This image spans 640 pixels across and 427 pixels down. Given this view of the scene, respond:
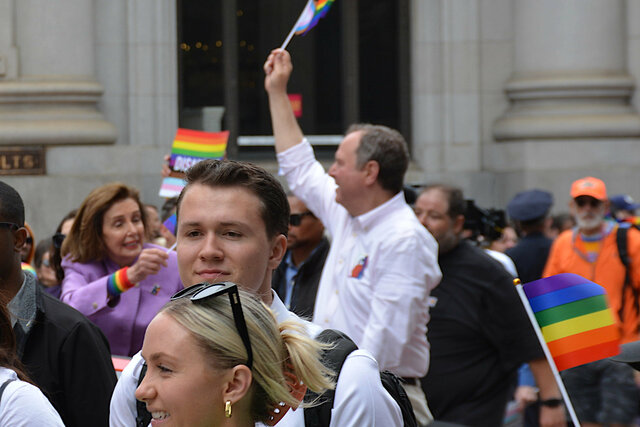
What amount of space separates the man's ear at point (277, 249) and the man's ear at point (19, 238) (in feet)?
4.23

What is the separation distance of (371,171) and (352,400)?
2.87 m

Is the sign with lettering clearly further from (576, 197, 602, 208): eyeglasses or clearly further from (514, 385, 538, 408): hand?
(514, 385, 538, 408): hand

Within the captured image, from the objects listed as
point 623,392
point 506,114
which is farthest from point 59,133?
point 623,392

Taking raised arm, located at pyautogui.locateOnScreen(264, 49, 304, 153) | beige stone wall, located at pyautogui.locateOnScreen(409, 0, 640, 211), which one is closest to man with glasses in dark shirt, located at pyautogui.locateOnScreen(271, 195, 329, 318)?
raised arm, located at pyautogui.locateOnScreen(264, 49, 304, 153)

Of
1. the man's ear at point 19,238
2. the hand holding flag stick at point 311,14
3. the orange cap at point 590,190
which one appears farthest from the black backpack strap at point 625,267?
the man's ear at point 19,238

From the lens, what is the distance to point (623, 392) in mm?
6789

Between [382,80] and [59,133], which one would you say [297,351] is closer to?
[59,133]

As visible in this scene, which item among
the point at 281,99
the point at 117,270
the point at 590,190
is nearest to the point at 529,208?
the point at 590,190

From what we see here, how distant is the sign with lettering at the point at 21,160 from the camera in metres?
12.3

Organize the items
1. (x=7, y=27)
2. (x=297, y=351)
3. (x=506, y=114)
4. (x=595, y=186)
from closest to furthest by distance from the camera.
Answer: (x=297, y=351), (x=595, y=186), (x=7, y=27), (x=506, y=114)

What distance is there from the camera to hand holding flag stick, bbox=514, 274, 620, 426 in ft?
11.5

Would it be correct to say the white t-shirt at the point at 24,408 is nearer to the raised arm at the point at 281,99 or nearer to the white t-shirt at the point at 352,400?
the white t-shirt at the point at 352,400

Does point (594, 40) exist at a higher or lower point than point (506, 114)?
higher

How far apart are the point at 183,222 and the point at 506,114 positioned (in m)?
10.9
